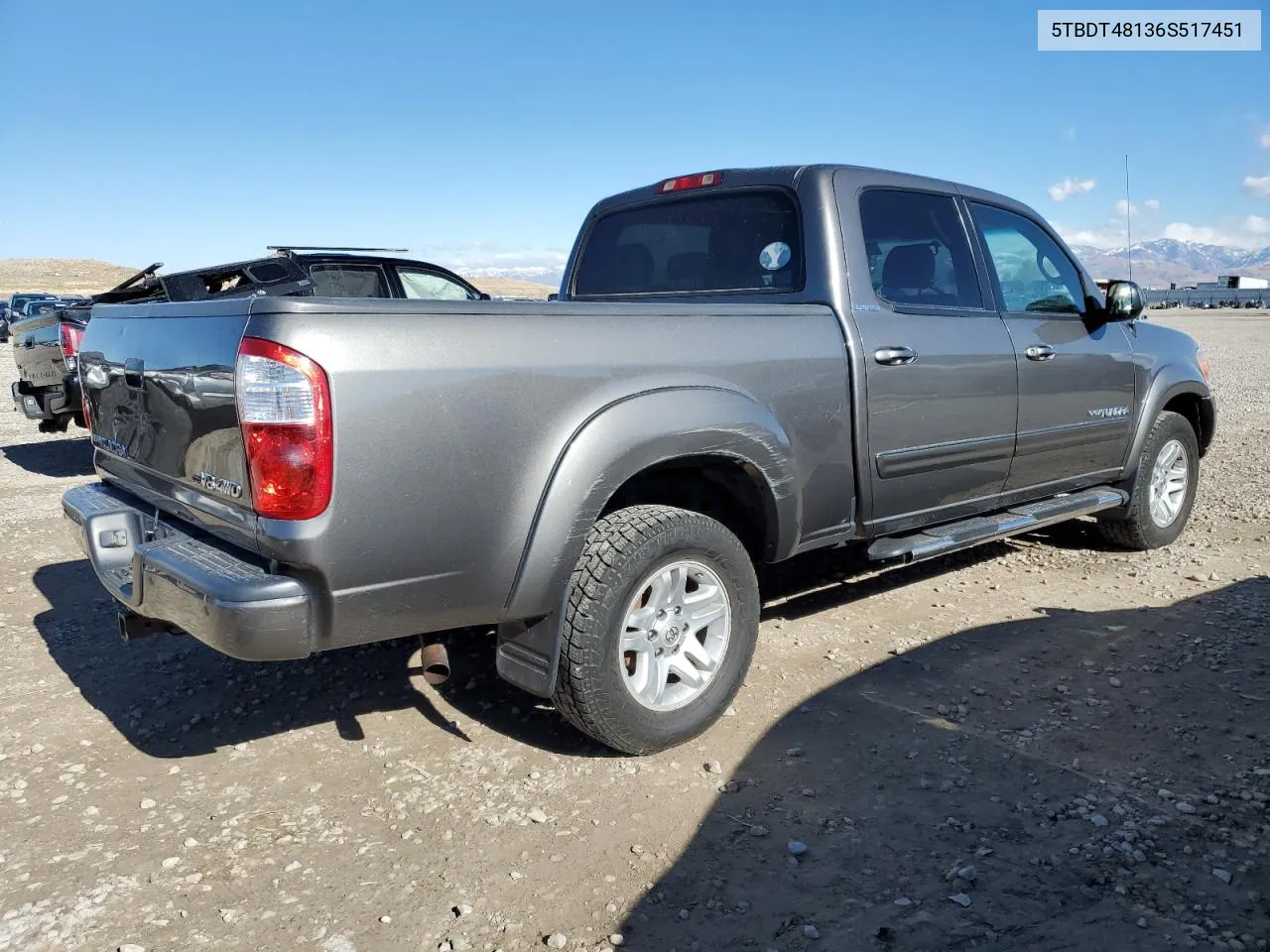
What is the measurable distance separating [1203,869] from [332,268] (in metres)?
7.13

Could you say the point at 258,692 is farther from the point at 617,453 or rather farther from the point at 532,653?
the point at 617,453

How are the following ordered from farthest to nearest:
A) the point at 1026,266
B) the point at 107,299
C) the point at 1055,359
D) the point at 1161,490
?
1. the point at 107,299
2. the point at 1161,490
3. the point at 1026,266
4. the point at 1055,359

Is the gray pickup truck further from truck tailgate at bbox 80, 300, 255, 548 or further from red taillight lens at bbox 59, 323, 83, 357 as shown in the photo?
red taillight lens at bbox 59, 323, 83, 357

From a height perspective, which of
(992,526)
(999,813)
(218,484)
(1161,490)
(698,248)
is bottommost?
(999,813)

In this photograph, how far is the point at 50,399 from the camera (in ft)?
26.1

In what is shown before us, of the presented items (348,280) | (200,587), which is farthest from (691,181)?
(348,280)

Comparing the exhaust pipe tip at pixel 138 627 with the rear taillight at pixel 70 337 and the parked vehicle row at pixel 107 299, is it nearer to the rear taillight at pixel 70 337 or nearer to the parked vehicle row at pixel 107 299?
the parked vehicle row at pixel 107 299

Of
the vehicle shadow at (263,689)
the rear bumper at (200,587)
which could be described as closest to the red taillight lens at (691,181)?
the vehicle shadow at (263,689)

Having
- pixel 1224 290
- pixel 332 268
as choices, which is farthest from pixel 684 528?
pixel 1224 290

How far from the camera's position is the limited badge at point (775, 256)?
3986 mm

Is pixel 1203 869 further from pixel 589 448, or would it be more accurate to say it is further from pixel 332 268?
pixel 332 268

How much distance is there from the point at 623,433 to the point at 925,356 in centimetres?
159

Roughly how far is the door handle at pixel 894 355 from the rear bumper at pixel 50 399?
253 inches

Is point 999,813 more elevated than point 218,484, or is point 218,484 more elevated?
point 218,484
